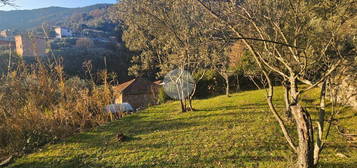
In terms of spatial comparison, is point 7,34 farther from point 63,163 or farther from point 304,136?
point 304,136

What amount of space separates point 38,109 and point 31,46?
2.05 meters

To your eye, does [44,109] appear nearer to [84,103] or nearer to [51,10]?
[84,103]

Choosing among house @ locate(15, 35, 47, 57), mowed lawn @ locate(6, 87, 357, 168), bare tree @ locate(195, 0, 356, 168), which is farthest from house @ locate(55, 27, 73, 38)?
bare tree @ locate(195, 0, 356, 168)

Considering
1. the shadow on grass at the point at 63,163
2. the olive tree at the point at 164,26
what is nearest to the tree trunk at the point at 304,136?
the olive tree at the point at 164,26

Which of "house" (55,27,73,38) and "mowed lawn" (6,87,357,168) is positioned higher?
"house" (55,27,73,38)

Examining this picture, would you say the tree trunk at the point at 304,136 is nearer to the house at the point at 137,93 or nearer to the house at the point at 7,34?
the house at the point at 137,93

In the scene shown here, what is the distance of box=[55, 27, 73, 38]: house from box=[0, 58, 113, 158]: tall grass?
36.7 metres

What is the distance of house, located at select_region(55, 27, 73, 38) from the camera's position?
38656 mm

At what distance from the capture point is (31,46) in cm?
679

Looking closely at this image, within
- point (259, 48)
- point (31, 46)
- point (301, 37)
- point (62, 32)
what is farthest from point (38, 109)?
point (62, 32)

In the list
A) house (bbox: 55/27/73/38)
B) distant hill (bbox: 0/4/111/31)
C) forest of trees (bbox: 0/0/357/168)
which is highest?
distant hill (bbox: 0/4/111/31)

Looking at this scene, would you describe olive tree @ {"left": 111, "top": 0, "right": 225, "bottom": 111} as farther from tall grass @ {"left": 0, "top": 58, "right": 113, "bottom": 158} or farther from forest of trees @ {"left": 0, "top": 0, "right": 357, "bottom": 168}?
tall grass @ {"left": 0, "top": 58, "right": 113, "bottom": 158}

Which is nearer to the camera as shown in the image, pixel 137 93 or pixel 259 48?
pixel 259 48

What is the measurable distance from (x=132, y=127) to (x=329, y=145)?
542cm
